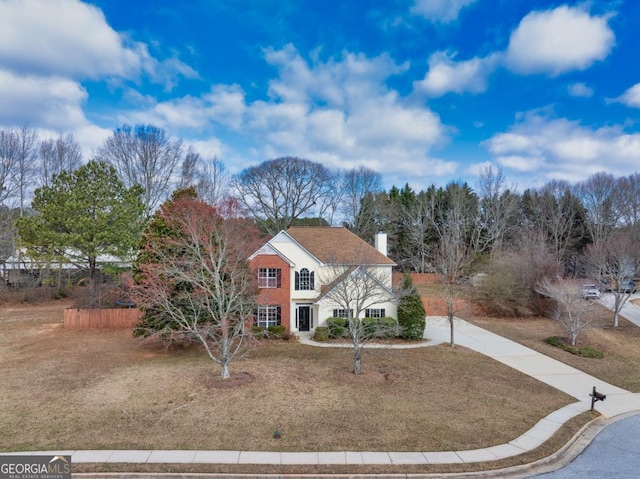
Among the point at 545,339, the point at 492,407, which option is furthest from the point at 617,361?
the point at 492,407

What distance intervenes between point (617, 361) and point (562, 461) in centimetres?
1291

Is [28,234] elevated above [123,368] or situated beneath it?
elevated above

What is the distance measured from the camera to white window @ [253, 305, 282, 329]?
23.0 m

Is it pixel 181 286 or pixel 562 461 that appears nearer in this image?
pixel 562 461

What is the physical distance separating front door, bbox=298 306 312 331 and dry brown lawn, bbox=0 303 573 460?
17.1 ft

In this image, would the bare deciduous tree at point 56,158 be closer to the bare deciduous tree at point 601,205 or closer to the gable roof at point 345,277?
the gable roof at point 345,277

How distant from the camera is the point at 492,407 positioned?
1177 centimetres

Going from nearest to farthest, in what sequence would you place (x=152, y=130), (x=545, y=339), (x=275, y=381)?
1. (x=275, y=381)
2. (x=545, y=339)
3. (x=152, y=130)

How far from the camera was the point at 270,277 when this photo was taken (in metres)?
23.2

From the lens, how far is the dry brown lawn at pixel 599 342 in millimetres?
16297

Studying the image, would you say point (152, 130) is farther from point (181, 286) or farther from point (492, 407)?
point (492, 407)

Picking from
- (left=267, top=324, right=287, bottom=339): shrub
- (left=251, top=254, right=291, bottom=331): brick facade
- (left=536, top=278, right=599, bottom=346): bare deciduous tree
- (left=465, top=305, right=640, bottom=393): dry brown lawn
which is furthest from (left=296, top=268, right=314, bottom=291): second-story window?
(left=536, top=278, right=599, bottom=346): bare deciduous tree

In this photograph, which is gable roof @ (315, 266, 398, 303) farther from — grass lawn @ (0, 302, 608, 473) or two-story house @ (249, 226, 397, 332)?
grass lawn @ (0, 302, 608, 473)

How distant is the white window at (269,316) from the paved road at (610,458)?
1667 cm
